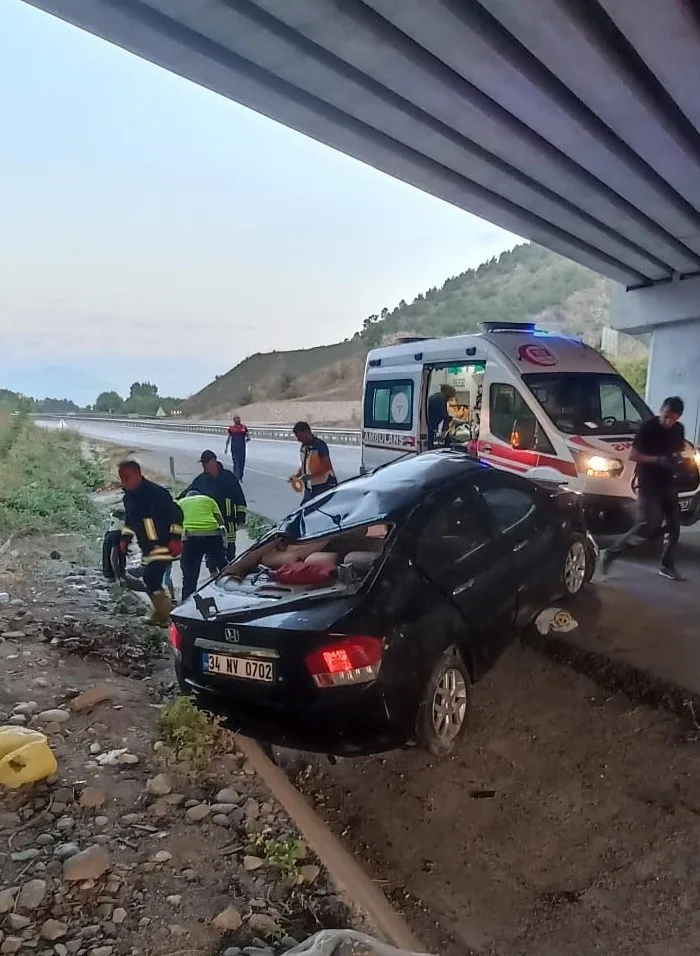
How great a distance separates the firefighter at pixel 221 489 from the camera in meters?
6.53

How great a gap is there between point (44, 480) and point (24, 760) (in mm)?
9117

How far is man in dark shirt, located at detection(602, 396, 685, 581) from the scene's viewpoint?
641cm

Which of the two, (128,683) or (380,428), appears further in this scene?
(380,428)

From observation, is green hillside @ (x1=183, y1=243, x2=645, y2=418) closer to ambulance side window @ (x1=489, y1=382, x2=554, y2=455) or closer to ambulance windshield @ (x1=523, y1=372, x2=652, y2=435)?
ambulance side window @ (x1=489, y1=382, x2=554, y2=455)

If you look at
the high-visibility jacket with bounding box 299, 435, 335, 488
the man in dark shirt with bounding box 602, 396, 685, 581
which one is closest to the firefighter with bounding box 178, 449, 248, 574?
the high-visibility jacket with bounding box 299, 435, 335, 488

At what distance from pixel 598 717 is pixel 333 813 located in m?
1.77

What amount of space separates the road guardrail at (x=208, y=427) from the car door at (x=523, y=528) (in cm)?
548

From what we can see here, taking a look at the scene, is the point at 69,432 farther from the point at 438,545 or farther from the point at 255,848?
the point at 255,848

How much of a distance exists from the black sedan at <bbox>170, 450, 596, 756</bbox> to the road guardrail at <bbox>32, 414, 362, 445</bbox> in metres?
5.82

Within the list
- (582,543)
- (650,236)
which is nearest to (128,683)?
(582,543)

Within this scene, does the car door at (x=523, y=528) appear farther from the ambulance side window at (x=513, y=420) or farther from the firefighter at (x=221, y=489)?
the ambulance side window at (x=513, y=420)

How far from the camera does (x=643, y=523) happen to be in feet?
21.3

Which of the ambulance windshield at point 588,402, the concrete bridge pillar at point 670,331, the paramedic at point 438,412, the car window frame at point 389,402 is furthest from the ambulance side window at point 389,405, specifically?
the concrete bridge pillar at point 670,331

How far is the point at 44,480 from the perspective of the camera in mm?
11375
